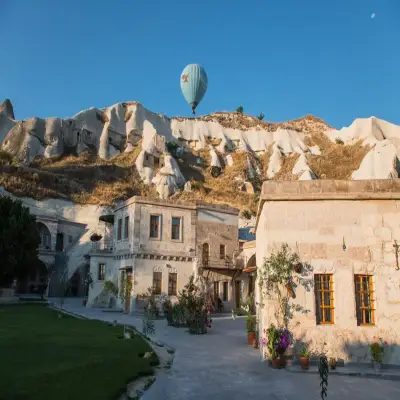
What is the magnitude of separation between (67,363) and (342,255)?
7790 mm

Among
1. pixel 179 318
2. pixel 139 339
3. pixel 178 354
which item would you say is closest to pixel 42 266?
pixel 179 318

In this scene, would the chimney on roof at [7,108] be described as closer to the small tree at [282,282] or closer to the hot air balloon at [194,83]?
the hot air balloon at [194,83]

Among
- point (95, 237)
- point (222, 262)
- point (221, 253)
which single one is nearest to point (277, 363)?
point (222, 262)

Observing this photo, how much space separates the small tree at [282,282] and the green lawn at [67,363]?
3721 mm

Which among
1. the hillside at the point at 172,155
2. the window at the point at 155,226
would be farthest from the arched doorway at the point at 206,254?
the hillside at the point at 172,155

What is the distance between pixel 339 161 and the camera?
85.3 meters

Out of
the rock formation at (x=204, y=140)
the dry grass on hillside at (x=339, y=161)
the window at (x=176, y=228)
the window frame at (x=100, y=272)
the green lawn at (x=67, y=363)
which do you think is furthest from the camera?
the dry grass on hillside at (x=339, y=161)

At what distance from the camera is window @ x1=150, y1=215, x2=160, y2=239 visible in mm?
27408

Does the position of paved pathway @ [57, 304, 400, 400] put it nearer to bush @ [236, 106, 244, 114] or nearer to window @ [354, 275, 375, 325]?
window @ [354, 275, 375, 325]

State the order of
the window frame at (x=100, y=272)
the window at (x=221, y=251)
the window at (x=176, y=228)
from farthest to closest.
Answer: the window frame at (x=100, y=272), the window at (x=221, y=251), the window at (x=176, y=228)

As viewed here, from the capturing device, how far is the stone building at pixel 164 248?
87.3 feet

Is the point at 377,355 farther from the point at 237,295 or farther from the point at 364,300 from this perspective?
the point at 237,295

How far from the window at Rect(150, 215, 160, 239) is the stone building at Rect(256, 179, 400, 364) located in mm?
17626

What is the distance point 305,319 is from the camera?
984cm
